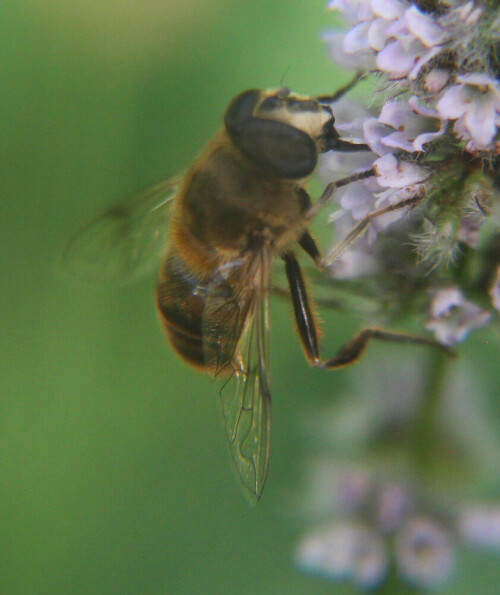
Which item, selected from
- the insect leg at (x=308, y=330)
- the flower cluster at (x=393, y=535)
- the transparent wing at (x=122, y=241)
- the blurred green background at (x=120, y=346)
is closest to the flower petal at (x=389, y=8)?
the insect leg at (x=308, y=330)

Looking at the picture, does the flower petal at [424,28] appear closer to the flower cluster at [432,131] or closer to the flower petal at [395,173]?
the flower cluster at [432,131]

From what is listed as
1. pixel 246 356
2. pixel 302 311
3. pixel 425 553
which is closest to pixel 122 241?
pixel 302 311

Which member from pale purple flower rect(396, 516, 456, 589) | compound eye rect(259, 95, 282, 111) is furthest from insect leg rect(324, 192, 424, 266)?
pale purple flower rect(396, 516, 456, 589)

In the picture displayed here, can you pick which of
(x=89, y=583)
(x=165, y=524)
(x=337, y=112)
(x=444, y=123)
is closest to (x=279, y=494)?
(x=165, y=524)

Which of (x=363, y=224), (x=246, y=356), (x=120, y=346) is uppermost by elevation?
(x=363, y=224)

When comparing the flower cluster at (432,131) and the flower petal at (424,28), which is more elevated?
the flower petal at (424,28)

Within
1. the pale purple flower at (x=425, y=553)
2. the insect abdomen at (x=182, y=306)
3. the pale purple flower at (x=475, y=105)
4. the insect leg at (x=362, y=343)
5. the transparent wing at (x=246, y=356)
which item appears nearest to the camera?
the pale purple flower at (x=475, y=105)

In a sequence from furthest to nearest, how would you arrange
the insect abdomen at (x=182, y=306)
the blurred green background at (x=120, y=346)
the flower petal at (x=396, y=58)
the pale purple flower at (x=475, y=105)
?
the blurred green background at (x=120, y=346), the insect abdomen at (x=182, y=306), the flower petal at (x=396, y=58), the pale purple flower at (x=475, y=105)

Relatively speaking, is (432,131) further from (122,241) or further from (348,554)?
Answer: (348,554)
